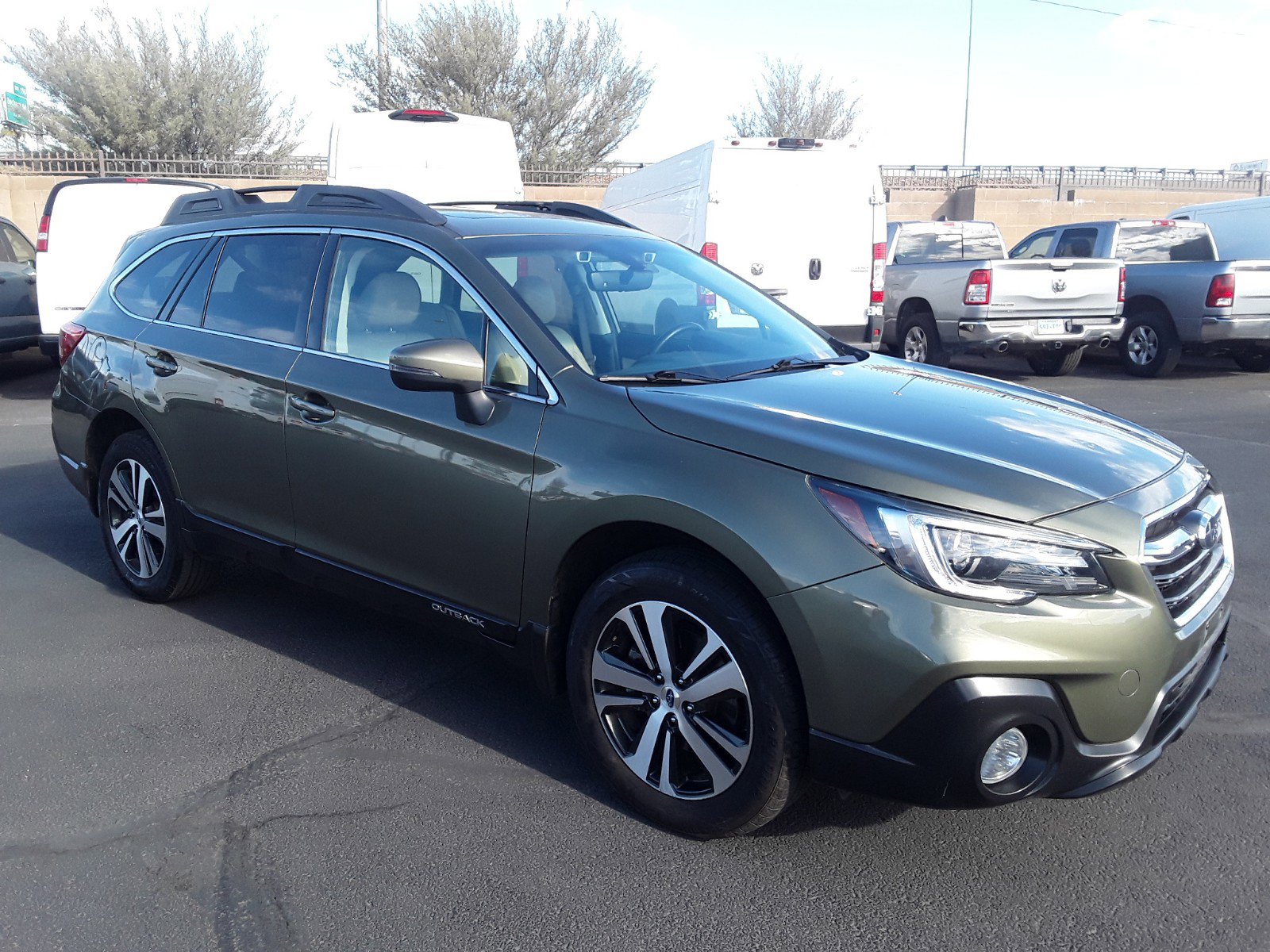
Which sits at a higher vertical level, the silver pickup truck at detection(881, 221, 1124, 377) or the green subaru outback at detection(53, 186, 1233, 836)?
the silver pickup truck at detection(881, 221, 1124, 377)

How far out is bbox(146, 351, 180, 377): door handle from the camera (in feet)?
15.2

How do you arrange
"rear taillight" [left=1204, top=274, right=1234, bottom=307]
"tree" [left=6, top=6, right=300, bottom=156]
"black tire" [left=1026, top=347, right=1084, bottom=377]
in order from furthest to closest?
"tree" [left=6, top=6, right=300, bottom=156] < "black tire" [left=1026, top=347, right=1084, bottom=377] < "rear taillight" [left=1204, top=274, right=1234, bottom=307]

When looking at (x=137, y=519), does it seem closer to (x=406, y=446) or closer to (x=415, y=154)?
(x=406, y=446)

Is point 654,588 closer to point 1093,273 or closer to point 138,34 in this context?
point 1093,273

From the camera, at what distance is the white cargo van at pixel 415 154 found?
38.6 feet

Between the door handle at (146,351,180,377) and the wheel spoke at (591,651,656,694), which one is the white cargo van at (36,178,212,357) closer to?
the door handle at (146,351,180,377)

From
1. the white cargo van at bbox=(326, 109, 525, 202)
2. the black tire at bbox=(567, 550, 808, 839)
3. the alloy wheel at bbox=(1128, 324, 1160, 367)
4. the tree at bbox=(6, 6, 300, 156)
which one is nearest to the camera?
the black tire at bbox=(567, 550, 808, 839)

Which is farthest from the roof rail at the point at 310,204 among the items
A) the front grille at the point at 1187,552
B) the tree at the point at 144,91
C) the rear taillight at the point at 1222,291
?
the tree at the point at 144,91

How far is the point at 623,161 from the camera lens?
2939 centimetres

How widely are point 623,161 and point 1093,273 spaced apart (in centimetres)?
1915

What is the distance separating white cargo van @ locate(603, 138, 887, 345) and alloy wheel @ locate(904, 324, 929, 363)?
6.36ft

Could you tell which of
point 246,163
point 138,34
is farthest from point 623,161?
Result: point 138,34

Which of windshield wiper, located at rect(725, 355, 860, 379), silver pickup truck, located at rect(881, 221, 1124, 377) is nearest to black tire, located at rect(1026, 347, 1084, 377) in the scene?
silver pickup truck, located at rect(881, 221, 1124, 377)

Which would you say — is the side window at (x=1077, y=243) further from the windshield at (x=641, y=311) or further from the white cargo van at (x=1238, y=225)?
the windshield at (x=641, y=311)
